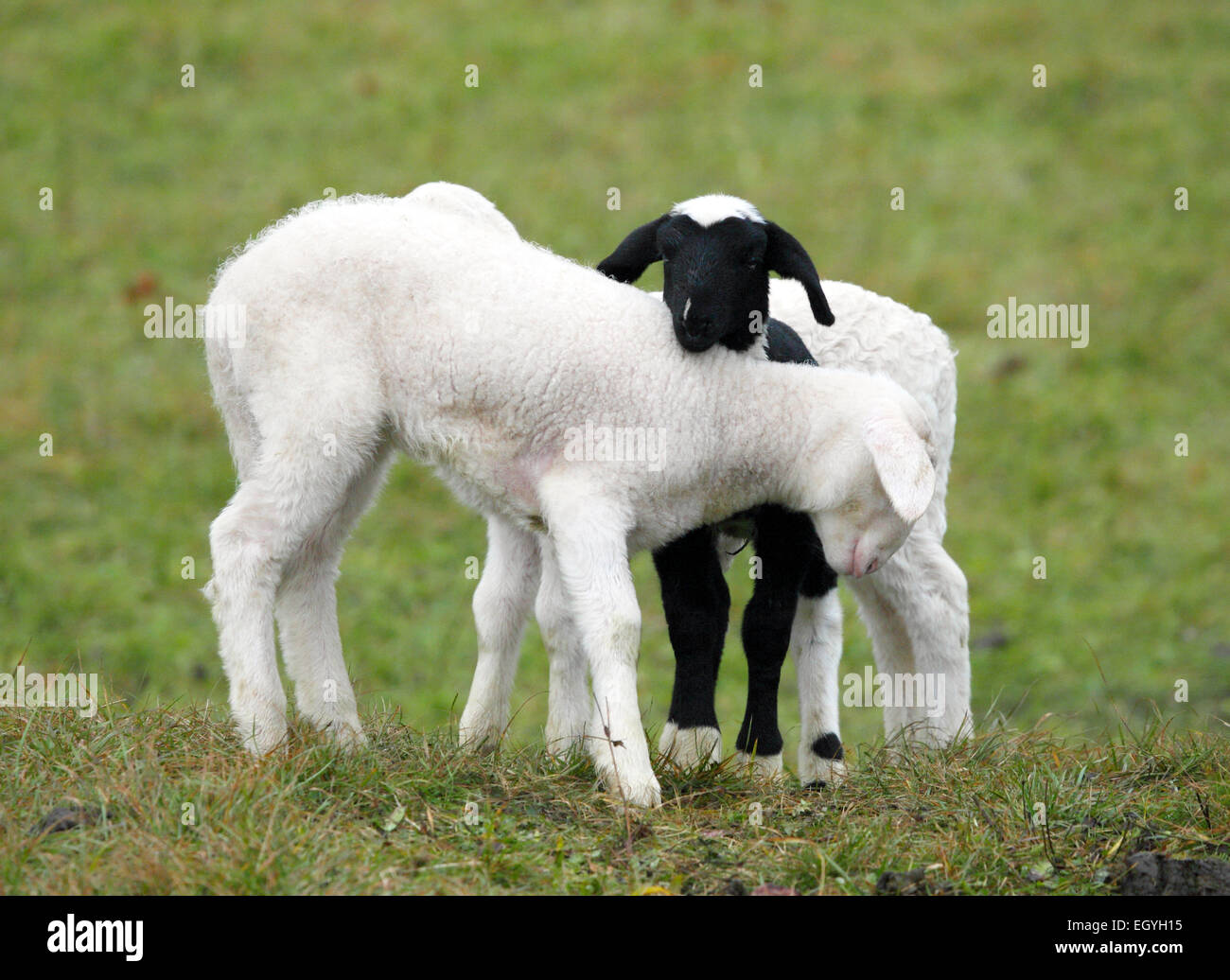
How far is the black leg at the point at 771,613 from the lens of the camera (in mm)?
6117

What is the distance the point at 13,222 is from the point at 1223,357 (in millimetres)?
12495

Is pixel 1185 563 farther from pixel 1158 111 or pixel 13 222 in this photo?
pixel 13 222

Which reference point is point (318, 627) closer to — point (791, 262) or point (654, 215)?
point (791, 262)

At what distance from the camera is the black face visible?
5.66 meters

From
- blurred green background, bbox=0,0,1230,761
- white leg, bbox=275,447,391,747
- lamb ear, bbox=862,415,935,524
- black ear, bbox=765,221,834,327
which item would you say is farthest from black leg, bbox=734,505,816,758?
blurred green background, bbox=0,0,1230,761

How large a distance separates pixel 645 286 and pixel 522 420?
22.7 feet

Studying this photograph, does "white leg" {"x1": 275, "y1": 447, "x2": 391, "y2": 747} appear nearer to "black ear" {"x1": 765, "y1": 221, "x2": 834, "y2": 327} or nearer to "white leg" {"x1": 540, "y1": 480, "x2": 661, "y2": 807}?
"white leg" {"x1": 540, "y1": 480, "x2": 661, "y2": 807}

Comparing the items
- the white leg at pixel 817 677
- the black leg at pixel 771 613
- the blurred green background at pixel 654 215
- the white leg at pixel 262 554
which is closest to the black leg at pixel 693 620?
the black leg at pixel 771 613

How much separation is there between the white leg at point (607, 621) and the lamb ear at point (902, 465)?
3.21 feet

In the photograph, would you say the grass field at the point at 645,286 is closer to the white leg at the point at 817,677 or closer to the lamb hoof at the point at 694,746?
the lamb hoof at the point at 694,746

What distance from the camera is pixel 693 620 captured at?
602 centimetres

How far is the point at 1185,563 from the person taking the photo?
1238 cm

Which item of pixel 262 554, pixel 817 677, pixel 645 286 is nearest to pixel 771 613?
pixel 817 677

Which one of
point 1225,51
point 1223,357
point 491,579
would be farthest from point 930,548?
point 1225,51
